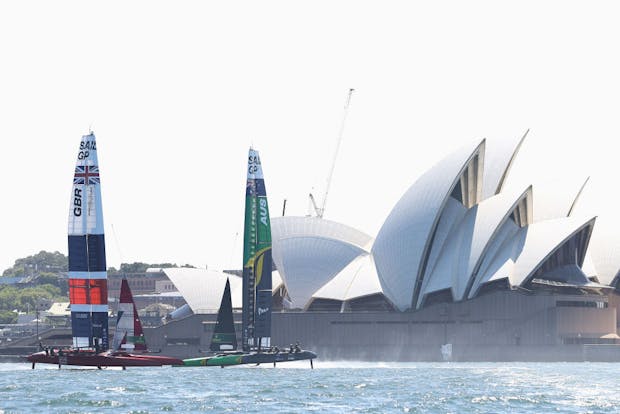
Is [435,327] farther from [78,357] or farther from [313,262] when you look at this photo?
[78,357]

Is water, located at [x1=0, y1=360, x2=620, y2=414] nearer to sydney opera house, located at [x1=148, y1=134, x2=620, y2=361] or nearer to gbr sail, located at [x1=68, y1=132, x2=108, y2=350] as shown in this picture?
gbr sail, located at [x1=68, y1=132, x2=108, y2=350]

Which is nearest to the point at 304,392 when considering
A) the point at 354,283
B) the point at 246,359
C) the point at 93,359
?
the point at 93,359

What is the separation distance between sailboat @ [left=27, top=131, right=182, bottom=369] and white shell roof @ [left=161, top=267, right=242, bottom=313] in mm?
47037

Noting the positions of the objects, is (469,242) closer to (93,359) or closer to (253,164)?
(253,164)

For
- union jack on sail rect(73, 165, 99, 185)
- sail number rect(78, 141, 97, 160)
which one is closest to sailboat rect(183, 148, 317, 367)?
sail number rect(78, 141, 97, 160)

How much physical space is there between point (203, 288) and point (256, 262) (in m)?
44.7

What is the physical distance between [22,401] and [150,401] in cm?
521

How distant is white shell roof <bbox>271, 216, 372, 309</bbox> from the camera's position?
121500 millimetres

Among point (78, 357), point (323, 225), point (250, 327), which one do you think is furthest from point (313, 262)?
point (78, 357)

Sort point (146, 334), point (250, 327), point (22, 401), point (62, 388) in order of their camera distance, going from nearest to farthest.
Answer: point (22, 401)
point (62, 388)
point (250, 327)
point (146, 334)

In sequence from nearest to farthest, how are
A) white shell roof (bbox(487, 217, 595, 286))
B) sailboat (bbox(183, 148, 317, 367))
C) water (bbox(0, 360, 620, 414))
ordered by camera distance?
water (bbox(0, 360, 620, 414))
sailboat (bbox(183, 148, 317, 367))
white shell roof (bbox(487, 217, 595, 286))

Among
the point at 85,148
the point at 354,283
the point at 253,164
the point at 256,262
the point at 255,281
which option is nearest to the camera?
the point at 85,148

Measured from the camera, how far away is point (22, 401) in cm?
5469

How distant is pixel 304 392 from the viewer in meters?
60.9
